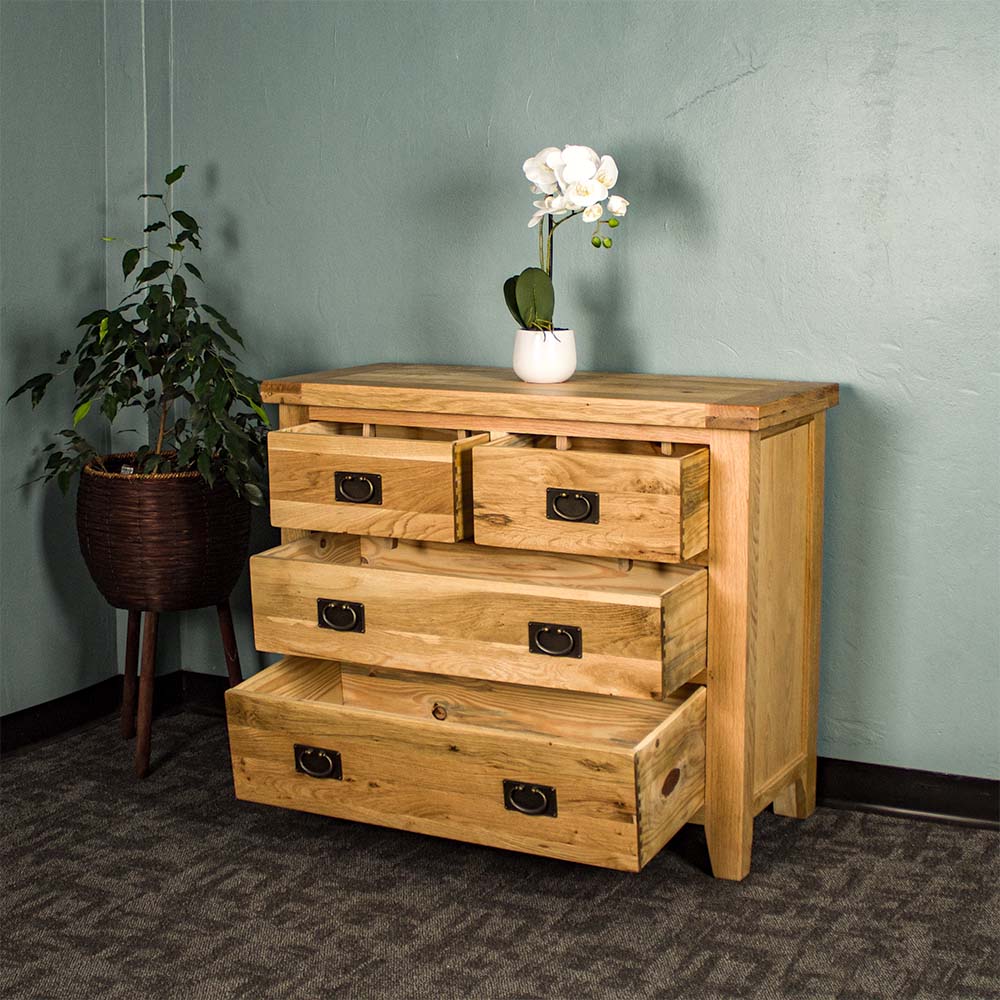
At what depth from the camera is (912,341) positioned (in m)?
2.38

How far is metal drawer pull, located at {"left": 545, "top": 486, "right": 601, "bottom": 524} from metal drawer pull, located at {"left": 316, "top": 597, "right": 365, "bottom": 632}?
15.1 inches

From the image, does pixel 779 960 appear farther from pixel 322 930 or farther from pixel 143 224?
pixel 143 224

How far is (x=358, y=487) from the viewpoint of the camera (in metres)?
2.29

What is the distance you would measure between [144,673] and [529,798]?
1.01 meters

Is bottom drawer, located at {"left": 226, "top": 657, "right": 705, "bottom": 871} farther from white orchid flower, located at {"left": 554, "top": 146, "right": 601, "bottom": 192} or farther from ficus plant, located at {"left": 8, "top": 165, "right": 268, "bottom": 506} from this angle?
white orchid flower, located at {"left": 554, "top": 146, "right": 601, "bottom": 192}

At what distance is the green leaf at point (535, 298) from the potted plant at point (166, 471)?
0.59 m

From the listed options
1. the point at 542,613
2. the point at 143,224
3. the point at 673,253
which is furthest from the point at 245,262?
the point at 542,613

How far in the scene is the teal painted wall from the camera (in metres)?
2.35

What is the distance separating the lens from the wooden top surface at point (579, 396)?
2.11 metres

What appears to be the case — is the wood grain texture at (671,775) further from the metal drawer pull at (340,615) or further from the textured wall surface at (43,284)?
the textured wall surface at (43,284)

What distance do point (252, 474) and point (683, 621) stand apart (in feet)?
3.31

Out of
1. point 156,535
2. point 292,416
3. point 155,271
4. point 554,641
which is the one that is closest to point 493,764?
point 554,641

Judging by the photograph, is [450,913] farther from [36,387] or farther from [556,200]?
[36,387]

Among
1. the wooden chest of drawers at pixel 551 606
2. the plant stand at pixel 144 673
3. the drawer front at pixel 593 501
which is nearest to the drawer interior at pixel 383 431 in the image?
the wooden chest of drawers at pixel 551 606
